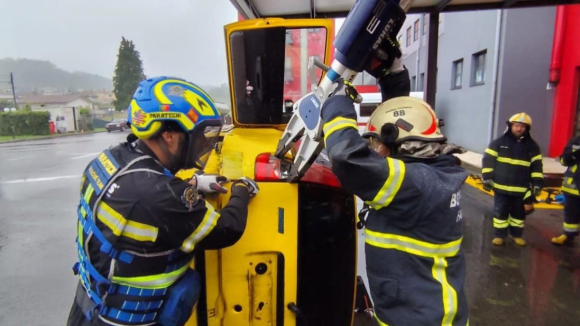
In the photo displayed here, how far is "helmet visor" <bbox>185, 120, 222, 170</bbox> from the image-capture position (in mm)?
1482

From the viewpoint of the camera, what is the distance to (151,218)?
1.33 meters

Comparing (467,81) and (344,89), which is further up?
(467,81)

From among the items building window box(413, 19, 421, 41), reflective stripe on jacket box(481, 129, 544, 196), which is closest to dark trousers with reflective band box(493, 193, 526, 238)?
reflective stripe on jacket box(481, 129, 544, 196)

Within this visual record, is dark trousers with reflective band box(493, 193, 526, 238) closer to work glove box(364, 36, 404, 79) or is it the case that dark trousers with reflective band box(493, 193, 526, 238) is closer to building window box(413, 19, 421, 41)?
work glove box(364, 36, 404, 79)

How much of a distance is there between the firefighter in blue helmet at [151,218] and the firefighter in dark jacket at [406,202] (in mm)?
537

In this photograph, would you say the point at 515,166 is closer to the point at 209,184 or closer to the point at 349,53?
the point at 349,53

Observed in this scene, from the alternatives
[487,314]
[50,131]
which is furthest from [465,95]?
[50,131]

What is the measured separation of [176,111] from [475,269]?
3.80 meters

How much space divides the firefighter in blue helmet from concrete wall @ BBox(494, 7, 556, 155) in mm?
10844

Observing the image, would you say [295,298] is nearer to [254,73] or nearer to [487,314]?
[254,73]

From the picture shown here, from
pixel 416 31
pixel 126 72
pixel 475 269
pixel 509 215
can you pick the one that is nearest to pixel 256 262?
pixel 475 269

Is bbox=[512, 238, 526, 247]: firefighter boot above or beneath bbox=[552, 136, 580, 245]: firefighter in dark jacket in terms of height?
beneath

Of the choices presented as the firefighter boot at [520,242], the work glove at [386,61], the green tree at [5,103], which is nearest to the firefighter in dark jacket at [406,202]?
the work glove at [386,61]

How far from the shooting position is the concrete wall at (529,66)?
31.6ft
